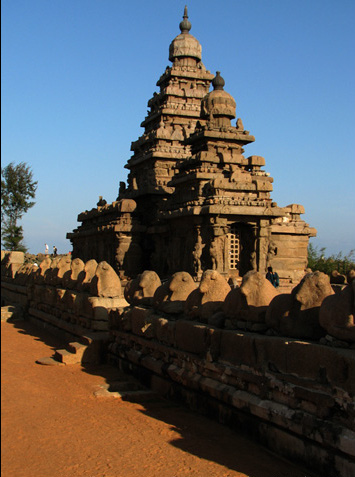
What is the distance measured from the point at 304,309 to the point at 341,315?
0.54 m

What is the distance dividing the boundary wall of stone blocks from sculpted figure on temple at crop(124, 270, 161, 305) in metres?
0.02

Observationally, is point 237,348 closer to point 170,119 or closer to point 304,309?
point 304,309

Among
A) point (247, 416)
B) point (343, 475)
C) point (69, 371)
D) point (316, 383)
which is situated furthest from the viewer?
point (69, 371)

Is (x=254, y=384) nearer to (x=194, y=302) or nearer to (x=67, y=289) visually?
(x=194, y=302)

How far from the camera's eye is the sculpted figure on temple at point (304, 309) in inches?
176

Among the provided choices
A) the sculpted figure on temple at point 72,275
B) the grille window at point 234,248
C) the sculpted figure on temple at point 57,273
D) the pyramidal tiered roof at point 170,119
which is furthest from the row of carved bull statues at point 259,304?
the pyramidal tiered roof at point 170,119

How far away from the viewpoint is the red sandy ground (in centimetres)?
345

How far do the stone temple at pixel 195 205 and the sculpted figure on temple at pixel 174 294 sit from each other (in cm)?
A: 829

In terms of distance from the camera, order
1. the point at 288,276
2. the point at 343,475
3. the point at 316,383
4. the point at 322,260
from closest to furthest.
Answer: the point at 343,475 → the point at 316,383 → the point at 288,276 → the point at 322,260

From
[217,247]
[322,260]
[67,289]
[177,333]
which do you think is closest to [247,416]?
[177,333]

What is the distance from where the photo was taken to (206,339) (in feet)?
17.9

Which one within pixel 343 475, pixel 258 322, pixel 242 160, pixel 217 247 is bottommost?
pixel 343 475

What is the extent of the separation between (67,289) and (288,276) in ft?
27.7

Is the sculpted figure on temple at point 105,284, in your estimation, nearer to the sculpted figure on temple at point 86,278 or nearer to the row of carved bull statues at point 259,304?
the sculpted figure on temple at point 86,278
